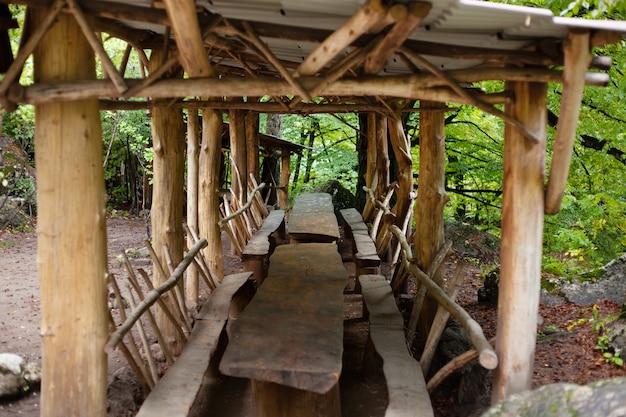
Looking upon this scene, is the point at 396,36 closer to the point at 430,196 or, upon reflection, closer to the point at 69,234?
the point at 69,234

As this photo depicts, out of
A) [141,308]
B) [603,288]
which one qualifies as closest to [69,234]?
[141,308]

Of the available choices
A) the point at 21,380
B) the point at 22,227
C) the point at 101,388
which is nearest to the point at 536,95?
the point at 101,388

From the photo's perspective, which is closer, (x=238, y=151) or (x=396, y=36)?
(x=396, y=36)

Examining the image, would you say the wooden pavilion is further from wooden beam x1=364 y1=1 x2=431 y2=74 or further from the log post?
the log post

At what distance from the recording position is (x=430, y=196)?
22.5 feet

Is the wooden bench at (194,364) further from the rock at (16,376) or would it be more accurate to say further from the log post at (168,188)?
the rock at (16,376)

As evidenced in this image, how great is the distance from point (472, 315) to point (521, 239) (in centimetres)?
417

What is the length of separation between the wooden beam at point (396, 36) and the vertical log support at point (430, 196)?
3162mm

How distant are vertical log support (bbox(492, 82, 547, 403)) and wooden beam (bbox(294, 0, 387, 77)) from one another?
1.40 m

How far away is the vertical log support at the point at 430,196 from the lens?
6758 mm

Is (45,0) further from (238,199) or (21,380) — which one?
(238,199)

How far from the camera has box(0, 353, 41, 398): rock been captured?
17.0 ft

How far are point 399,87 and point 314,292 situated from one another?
7.86 ft

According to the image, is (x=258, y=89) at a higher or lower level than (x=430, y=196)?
higher
